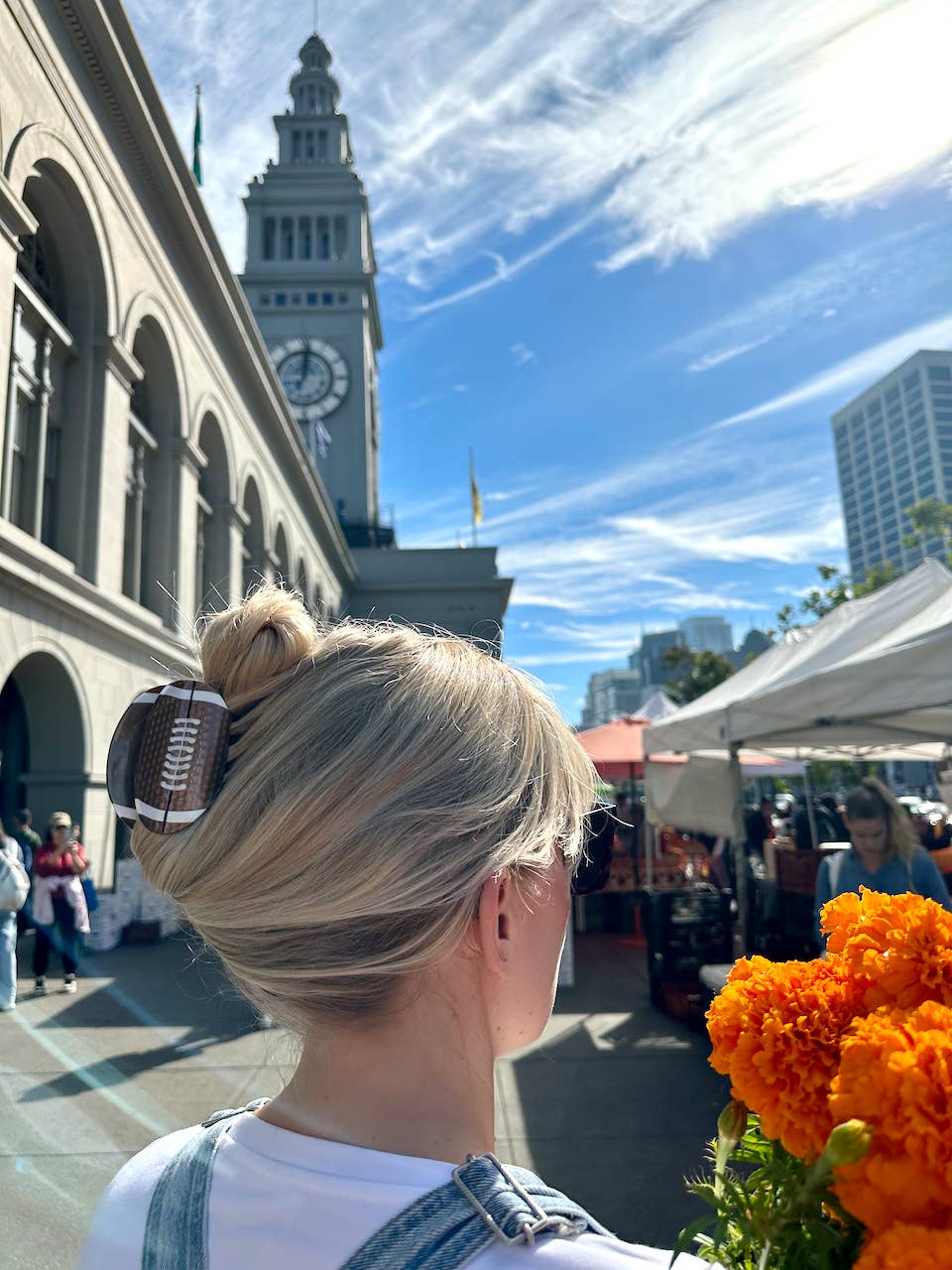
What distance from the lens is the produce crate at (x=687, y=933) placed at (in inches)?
294

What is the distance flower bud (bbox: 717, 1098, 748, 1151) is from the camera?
86 centimetres

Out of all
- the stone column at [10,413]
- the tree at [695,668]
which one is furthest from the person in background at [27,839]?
the tree at [695,668]

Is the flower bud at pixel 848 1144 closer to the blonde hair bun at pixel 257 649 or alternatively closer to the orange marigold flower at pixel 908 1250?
the orange marigold flower at pixel 908 1250

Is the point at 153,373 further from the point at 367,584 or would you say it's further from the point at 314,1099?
the point at 367,584

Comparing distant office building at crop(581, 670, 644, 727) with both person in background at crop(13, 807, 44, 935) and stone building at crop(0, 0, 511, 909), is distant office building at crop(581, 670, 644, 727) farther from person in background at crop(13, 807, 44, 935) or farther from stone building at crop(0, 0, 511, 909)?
person in background at crop(13, 807, 44, 935)

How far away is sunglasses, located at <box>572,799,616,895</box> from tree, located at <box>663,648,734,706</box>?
30.8m

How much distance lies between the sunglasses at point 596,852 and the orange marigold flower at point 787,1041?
0.45 meters

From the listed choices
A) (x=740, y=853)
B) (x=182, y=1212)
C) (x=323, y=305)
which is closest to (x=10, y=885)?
(x=740, y=853)

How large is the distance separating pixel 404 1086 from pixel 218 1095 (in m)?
5.25

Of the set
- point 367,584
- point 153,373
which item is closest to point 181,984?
point 153,373

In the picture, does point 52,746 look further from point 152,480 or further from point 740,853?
point 740,853

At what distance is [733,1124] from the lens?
0.87 meters

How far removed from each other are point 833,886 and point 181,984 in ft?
22.4

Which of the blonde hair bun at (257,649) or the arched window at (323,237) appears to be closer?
the blonde hair bun at (257,649)
